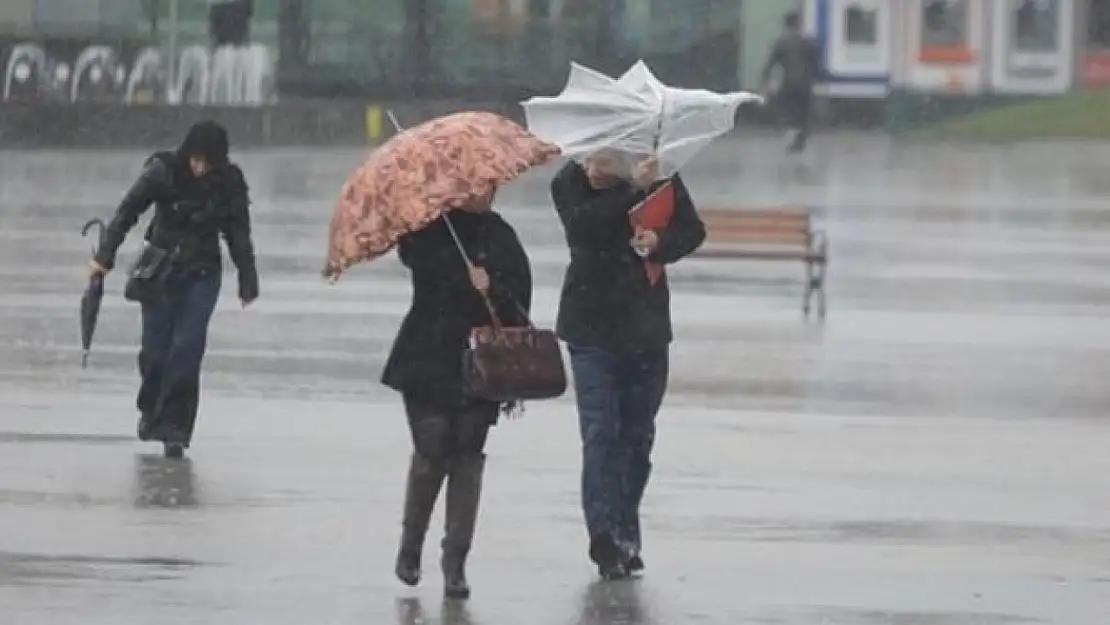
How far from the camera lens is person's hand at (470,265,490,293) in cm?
1052

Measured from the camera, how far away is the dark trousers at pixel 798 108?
145 feet

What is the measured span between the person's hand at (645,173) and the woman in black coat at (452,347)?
24.4 inches

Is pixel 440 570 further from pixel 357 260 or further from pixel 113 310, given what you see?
pixel 113 310

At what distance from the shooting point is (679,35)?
5150 cm

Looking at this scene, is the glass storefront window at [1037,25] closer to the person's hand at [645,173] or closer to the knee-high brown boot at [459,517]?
the person's hand at [645,173]

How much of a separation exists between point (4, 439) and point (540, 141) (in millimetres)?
4429

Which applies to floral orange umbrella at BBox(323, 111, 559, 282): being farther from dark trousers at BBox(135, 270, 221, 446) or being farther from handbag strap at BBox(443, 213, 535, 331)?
dark trousers at BBox(135, 270, 221, 446)

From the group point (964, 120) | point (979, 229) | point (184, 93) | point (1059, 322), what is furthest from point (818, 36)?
point (1059, 322)

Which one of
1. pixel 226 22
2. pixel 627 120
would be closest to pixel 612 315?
pixel 627 120

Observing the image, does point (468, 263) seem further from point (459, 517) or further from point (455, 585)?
point (455, 585)

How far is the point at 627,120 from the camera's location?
11.2 meters

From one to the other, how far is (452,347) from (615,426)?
880 millimetres

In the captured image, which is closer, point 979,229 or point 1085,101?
point 979,229

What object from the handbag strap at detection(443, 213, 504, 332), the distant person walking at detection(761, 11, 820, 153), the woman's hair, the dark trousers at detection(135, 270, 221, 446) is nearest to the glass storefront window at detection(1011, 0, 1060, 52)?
the distant person walking at detection(761, 11, 820, 153)
